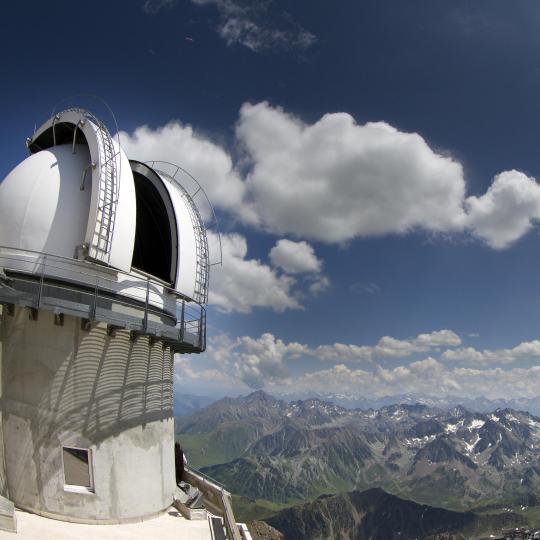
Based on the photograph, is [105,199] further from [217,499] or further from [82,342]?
[217,499]

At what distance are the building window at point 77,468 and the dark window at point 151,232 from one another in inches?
315

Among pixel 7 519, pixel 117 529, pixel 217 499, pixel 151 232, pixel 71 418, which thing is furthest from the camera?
pixel 151 232

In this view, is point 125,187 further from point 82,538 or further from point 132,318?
point 82,538

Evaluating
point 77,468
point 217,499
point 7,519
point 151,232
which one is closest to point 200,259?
point 151,232

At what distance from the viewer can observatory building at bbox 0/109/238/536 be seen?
539 inches

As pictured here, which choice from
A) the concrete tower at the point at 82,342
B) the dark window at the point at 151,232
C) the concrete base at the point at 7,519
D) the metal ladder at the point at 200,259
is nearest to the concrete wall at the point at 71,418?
the concrete tower at the point at 82,342

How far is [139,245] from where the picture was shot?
73.7 ft

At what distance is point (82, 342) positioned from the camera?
14.4m

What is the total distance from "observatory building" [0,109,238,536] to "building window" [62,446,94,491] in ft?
0.10

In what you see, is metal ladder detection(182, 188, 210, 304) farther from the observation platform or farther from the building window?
the observation platform

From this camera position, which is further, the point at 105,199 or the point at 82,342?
the point at 105,199

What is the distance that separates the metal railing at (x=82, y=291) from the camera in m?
13.6

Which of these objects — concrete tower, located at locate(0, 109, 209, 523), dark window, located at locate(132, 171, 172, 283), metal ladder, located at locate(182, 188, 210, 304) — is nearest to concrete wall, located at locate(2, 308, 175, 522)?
concrete tower, located at locate(0, 109, 209, 523)

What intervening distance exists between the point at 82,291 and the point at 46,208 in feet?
10.4
